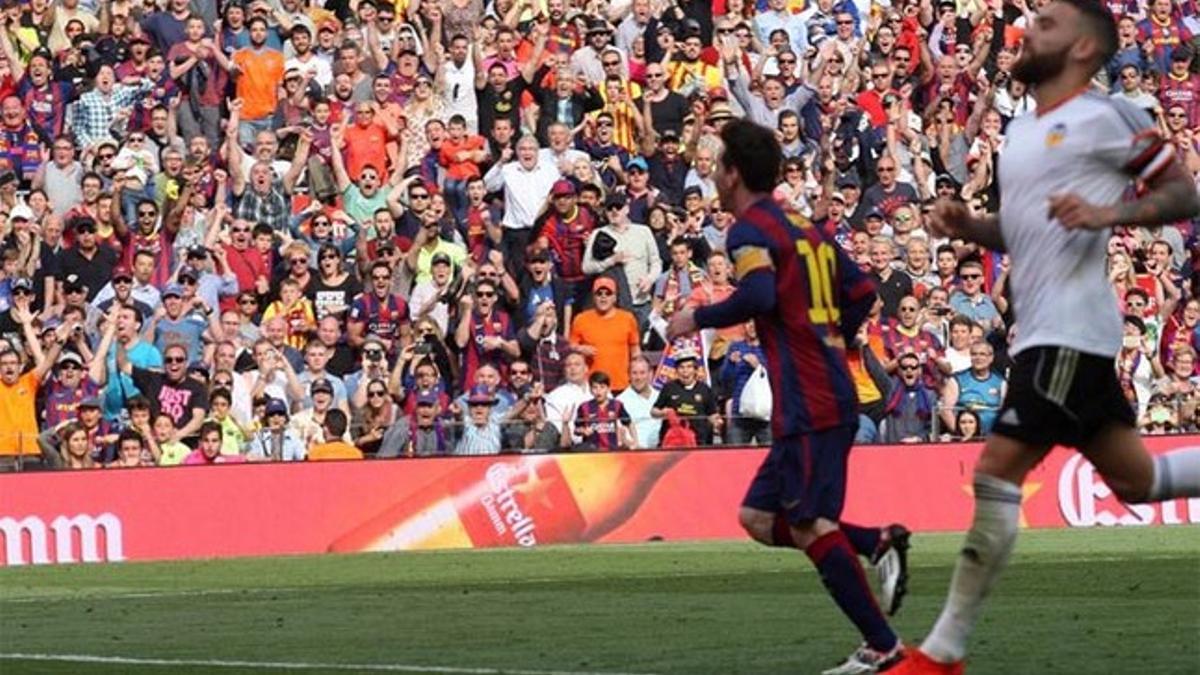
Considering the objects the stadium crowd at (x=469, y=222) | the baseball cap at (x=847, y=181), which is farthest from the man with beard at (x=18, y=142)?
the baseball cap at (x=847, y=181)

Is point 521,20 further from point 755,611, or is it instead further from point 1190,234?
point 755,611

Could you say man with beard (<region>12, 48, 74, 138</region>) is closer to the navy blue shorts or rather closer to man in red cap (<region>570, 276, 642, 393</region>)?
man in red cap (<region>570, 276, 642, 393</region>)

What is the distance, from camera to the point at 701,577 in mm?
18000

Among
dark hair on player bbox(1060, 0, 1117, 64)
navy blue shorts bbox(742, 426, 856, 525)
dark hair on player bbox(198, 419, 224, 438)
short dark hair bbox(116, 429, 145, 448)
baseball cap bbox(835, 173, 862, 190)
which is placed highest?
dark hair on player bbox(1060, 0, 1117, 64)

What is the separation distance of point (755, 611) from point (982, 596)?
4.64 meters

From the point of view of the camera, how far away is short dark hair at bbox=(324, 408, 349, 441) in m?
Result: 24.0

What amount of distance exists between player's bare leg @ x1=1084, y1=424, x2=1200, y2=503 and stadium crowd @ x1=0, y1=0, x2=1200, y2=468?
14057 mm

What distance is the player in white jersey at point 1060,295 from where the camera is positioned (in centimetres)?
984

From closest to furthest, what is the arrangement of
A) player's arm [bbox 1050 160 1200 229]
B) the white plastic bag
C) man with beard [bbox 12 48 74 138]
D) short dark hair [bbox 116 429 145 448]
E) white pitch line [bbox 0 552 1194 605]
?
player's arm [bbox 1050 160 1200 229]
white pitch line [bbox 0 552 1194 605]
short dark hair [bbox 116 429 145 448]
the white plastic bag
man with beard [bbox 12 48 74 138]

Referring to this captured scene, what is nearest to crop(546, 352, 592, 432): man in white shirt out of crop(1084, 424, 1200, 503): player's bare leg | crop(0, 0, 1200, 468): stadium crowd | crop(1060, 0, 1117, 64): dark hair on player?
crop(0, 0, 1200, 468): stadium crowd

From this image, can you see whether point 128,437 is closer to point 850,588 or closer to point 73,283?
point 73,283

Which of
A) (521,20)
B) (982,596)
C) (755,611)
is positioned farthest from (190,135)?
(982,596)

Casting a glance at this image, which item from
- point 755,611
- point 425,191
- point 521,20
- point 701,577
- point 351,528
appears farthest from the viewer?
point 521,20

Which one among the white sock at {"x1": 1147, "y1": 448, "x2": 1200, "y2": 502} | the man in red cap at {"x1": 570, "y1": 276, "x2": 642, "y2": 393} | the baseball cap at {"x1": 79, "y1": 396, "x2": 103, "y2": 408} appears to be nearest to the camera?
the white sock at {"x1": 1147, "y1": 448, "x2": 1200, "y2": 502}
